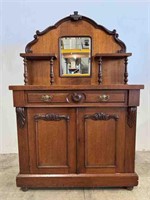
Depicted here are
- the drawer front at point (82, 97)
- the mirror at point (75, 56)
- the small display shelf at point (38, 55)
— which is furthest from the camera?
the mirror at point (75, 56)

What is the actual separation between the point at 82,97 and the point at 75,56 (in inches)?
20.7

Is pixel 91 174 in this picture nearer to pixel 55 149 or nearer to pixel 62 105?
pixel 55 149

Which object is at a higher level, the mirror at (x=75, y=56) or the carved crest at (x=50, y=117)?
the mirror at (x=75, y=56)

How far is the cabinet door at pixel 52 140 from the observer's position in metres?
1.60

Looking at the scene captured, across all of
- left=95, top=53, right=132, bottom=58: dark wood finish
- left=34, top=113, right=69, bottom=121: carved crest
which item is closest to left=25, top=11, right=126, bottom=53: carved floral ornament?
left=95, top=53, right=132, bottom=58: dark wood finish

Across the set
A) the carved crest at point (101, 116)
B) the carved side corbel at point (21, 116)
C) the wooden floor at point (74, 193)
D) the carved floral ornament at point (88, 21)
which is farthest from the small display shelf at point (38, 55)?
the wooden floor at point (74, 193)

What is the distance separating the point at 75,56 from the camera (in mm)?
1875

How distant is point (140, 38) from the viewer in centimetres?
234

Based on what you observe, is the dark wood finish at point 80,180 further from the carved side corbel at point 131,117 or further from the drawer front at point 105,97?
the drawer front at point 105,97

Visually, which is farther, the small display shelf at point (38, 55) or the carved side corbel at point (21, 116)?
the small display shelf at point (38, 55)

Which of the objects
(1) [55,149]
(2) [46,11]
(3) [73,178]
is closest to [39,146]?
(1) [55,149]

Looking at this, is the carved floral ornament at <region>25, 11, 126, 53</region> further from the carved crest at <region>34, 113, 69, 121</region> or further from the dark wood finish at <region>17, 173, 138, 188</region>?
the dark wood finish at <region>17, 173, 138, 188</region>

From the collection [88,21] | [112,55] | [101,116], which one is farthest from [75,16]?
→ [101,116]

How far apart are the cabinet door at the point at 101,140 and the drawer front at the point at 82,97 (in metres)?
0.08
